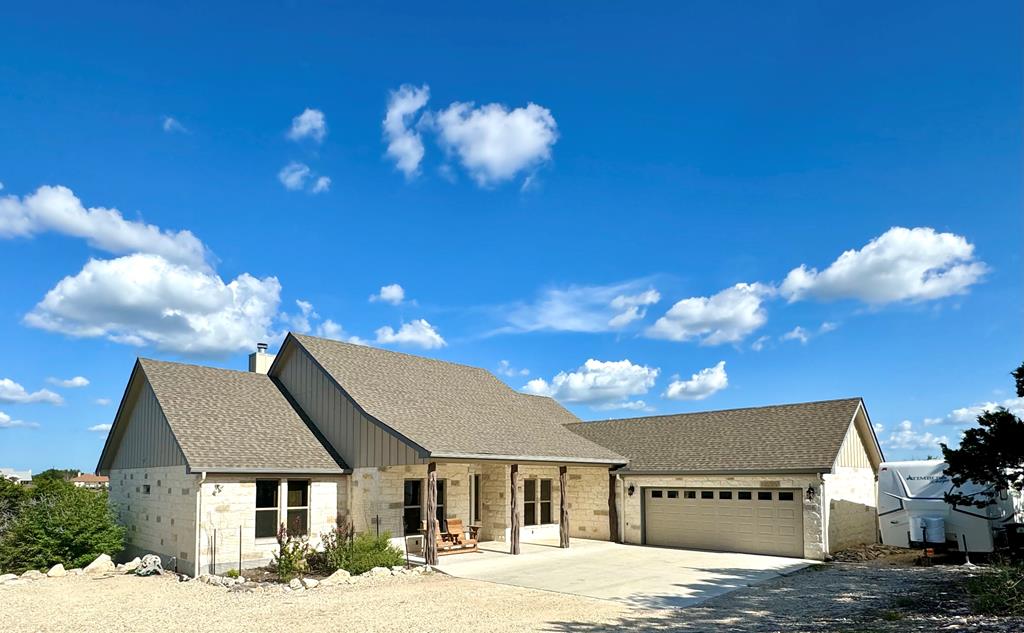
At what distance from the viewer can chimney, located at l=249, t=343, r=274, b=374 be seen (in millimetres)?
22562

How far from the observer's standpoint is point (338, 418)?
754 inches

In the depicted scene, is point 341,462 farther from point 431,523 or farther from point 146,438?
point 146,438

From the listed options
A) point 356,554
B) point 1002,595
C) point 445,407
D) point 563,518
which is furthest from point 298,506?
point 1002,595

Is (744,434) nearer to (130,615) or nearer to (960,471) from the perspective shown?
(960,471)

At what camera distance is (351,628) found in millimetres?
10516

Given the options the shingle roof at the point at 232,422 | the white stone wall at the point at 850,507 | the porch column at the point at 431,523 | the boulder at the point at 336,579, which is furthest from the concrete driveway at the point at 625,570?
the shingle roof at the point at 232,422

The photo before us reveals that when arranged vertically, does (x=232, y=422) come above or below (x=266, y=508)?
above

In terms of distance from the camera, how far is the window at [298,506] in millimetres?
17312

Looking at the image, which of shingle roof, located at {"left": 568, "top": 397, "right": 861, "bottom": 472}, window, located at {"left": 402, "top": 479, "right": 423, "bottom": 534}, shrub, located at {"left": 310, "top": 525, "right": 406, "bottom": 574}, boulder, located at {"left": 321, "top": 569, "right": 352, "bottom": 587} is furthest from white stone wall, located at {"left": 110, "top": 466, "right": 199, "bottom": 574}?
shingle roof, located at {"left": 568, "top": 397, "right": 861, "bottom": 472}

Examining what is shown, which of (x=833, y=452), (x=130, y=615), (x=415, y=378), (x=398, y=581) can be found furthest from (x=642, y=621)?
(x=415, y=378)

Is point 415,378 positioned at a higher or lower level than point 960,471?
higher

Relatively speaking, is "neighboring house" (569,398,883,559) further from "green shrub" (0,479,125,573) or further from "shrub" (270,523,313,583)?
"green shrub" (0,479,125,573)

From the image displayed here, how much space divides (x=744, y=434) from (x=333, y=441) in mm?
12031

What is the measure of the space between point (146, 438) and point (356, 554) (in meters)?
7.02
